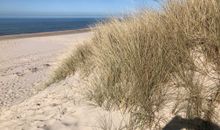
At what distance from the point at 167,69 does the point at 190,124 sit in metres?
0.70

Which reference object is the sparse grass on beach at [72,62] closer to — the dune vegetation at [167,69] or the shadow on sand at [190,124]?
the dune vegetation at [167,69]

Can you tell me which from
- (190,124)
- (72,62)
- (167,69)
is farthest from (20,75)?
(190,124)

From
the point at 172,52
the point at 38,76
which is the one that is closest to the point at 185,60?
the point at 172,52

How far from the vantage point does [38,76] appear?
10.1 metres

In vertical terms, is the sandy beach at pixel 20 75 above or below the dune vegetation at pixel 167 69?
below

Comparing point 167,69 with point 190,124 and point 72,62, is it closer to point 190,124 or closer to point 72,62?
point 190,124

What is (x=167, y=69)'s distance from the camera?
3.69m

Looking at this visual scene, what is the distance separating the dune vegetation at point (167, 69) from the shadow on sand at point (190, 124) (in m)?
0.06

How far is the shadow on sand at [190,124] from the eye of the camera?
10.4 ft

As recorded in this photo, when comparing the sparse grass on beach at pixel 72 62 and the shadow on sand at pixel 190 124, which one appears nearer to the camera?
the shadow on sand at pixel 190 124

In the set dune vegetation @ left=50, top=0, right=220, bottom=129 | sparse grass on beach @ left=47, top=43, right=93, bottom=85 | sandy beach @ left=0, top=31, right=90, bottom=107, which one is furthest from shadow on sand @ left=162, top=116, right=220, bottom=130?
sandy beach @ left=0, top=31, right=90, bottom=107

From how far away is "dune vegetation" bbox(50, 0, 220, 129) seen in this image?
3354 millimetres

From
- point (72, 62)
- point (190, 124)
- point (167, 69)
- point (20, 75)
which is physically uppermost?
point (167, 69)

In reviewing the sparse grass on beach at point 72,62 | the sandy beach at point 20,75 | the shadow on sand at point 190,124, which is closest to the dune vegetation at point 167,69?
the shadow on sand at point 190,124
